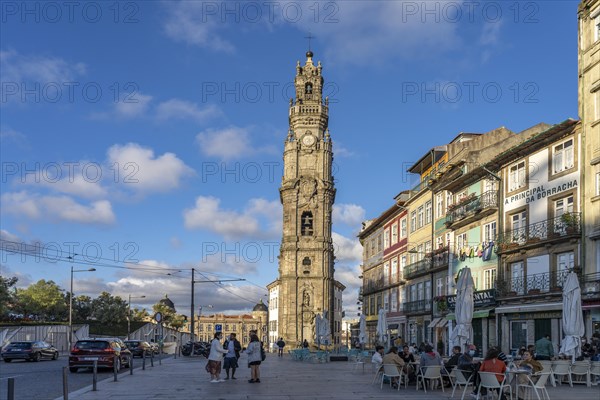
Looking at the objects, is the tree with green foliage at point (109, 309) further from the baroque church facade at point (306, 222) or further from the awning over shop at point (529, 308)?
the awning over shop at point (529, 308)

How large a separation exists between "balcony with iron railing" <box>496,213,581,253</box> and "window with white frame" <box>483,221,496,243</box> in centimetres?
166

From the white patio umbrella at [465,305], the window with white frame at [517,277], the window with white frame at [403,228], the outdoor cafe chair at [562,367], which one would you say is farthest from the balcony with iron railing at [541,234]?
the window with white frame at [403,228]

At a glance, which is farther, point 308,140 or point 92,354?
point 308,140

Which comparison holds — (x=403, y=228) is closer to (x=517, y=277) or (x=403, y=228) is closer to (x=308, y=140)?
(x=517, y=277)

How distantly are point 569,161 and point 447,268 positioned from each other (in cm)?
1333

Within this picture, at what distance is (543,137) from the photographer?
31.0 metres

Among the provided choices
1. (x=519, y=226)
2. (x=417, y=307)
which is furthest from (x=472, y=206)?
(x=417, y=307)

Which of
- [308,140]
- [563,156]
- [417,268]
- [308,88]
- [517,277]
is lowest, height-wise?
[517,277]

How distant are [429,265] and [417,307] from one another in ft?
14.2

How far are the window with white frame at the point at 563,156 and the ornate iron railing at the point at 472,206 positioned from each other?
5073 mm

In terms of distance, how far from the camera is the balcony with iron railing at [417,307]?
45.6m

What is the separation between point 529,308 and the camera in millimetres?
31234

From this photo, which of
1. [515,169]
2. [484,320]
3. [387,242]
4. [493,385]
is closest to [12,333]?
[387,242]

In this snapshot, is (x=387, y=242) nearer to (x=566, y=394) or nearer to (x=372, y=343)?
(x=372, y=343)
